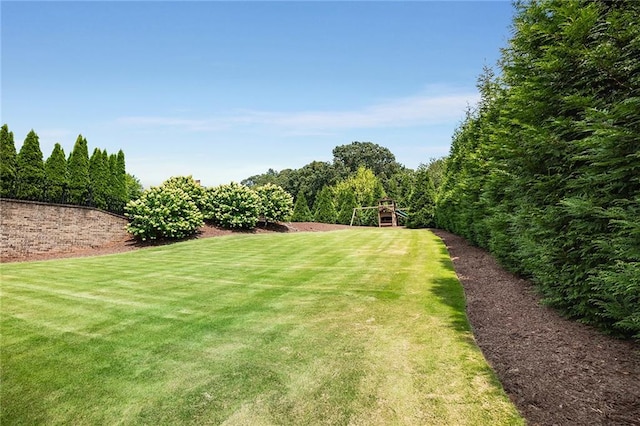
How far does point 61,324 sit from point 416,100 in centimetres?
1284

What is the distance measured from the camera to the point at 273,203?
80.6ft

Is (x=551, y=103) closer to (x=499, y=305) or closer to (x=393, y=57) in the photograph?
(x=499, y=305)

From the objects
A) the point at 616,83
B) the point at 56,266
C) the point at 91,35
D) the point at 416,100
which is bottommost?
the point at 56,266

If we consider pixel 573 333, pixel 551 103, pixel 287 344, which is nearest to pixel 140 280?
pixel 287 344

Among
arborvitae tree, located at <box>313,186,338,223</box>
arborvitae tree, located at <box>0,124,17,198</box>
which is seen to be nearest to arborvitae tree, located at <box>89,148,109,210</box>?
arborvitae tree, located at <box>0,124,17,198</box>

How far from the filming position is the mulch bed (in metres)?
2.78

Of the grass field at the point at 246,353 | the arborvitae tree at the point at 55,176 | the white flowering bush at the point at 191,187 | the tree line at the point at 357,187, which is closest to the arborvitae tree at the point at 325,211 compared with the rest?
the tree line at the point at 357,187

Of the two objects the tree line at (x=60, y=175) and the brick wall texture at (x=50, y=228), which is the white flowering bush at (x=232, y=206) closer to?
the tree line at (x=60, y=175)

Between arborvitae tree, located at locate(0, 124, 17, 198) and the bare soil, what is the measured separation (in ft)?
65.6

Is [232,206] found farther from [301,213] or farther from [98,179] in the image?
[301,213]

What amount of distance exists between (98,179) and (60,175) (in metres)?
2.06

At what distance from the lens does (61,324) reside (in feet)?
17.9

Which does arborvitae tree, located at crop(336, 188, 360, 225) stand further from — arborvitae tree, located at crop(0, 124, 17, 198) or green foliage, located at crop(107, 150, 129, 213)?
arborvitae tree, located at crop(0, 124, 17, 198)

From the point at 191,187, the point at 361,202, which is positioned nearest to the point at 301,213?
the point at 361,202
